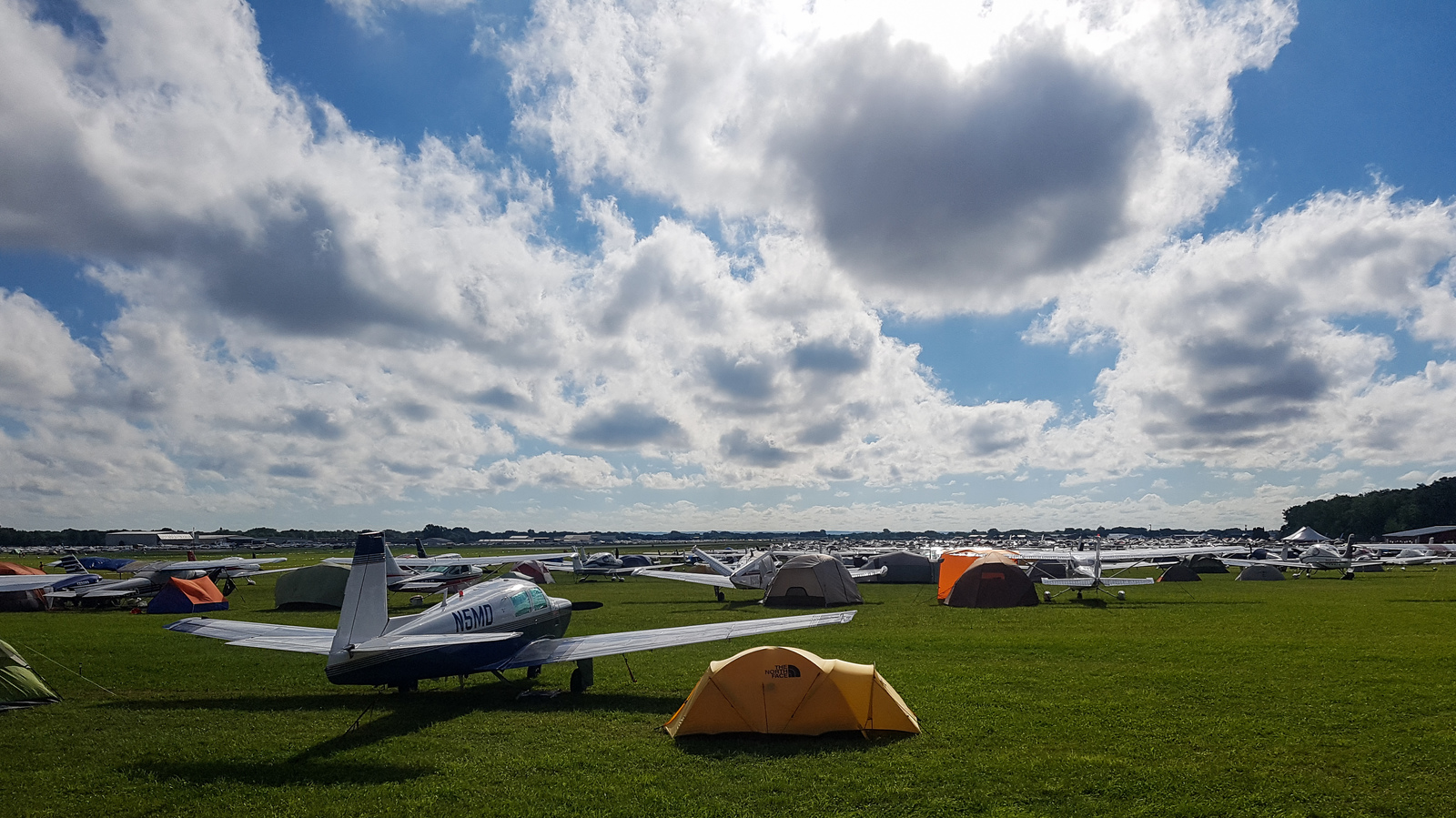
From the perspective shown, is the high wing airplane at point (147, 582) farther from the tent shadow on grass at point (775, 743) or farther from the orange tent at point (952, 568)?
the tent shadow on grass at point (775, 743)

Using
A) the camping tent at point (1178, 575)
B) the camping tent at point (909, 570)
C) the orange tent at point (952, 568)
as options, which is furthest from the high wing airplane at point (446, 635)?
the camping tent at point (1178, 575)

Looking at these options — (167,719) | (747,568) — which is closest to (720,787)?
(167,719)

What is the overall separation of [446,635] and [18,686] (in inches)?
305

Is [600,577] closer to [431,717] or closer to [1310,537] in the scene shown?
[431,717]

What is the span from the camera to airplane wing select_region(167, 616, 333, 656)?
12.2 m

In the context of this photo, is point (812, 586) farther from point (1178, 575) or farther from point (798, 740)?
point (1178, 575)

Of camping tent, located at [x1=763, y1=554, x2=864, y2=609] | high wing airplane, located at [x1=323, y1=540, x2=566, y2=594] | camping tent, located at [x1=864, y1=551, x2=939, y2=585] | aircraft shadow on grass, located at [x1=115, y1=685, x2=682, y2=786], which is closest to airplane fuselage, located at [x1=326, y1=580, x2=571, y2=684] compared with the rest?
aircraft shadow on grass, located at [x1=115, y1=685, x2=682, y2=786]

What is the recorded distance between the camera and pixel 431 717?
11570mm

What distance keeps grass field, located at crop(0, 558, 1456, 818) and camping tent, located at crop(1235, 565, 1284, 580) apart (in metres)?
34.0

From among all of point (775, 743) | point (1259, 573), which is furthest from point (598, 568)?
point (775, 743)

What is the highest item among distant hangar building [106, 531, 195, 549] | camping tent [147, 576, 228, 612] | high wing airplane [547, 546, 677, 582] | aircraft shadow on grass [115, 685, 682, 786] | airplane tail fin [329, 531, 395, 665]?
airplane tail fin [329, 531, 395, 665]

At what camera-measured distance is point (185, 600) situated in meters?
30.3

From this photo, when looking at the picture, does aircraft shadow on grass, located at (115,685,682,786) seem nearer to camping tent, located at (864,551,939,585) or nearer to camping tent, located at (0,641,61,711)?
camping tent, located at (0,641,61,711)

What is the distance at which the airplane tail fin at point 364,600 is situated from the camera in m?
10.6
